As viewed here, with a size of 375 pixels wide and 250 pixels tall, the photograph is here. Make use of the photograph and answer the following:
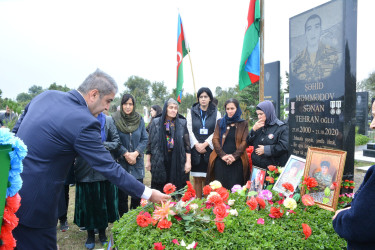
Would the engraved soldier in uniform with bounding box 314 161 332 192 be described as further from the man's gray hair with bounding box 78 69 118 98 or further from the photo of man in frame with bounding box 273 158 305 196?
the man's gray hair with bounding box 78 69 118 98

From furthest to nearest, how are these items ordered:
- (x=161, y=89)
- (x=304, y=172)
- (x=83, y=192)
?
(x=161, y=89) < (x=83, y=192) < (x=304, y=172)

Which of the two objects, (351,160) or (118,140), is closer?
(351,160)

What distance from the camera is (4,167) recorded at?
101 cm

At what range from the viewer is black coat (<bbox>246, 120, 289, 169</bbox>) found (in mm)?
3350

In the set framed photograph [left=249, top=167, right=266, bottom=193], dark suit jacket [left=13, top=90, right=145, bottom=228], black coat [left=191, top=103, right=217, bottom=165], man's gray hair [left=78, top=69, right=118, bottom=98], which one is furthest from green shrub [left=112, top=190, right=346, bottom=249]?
black coat [left=191, top=103, right=217, bottom=165]

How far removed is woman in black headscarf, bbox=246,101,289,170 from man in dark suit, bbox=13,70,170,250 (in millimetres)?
1882

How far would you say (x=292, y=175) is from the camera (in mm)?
2660

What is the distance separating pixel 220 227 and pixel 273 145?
1794mm

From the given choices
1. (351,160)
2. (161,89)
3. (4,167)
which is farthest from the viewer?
(161,89)

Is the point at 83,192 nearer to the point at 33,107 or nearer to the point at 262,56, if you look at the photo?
the point at 33,107

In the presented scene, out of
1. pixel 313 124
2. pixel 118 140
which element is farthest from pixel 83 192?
pixel 313 124

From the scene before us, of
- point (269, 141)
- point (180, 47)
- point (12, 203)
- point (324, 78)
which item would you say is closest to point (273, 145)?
point (269, 141)

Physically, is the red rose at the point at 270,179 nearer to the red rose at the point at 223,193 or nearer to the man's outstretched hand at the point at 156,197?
the red rose at the point at 223,193

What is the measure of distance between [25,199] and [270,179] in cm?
206
